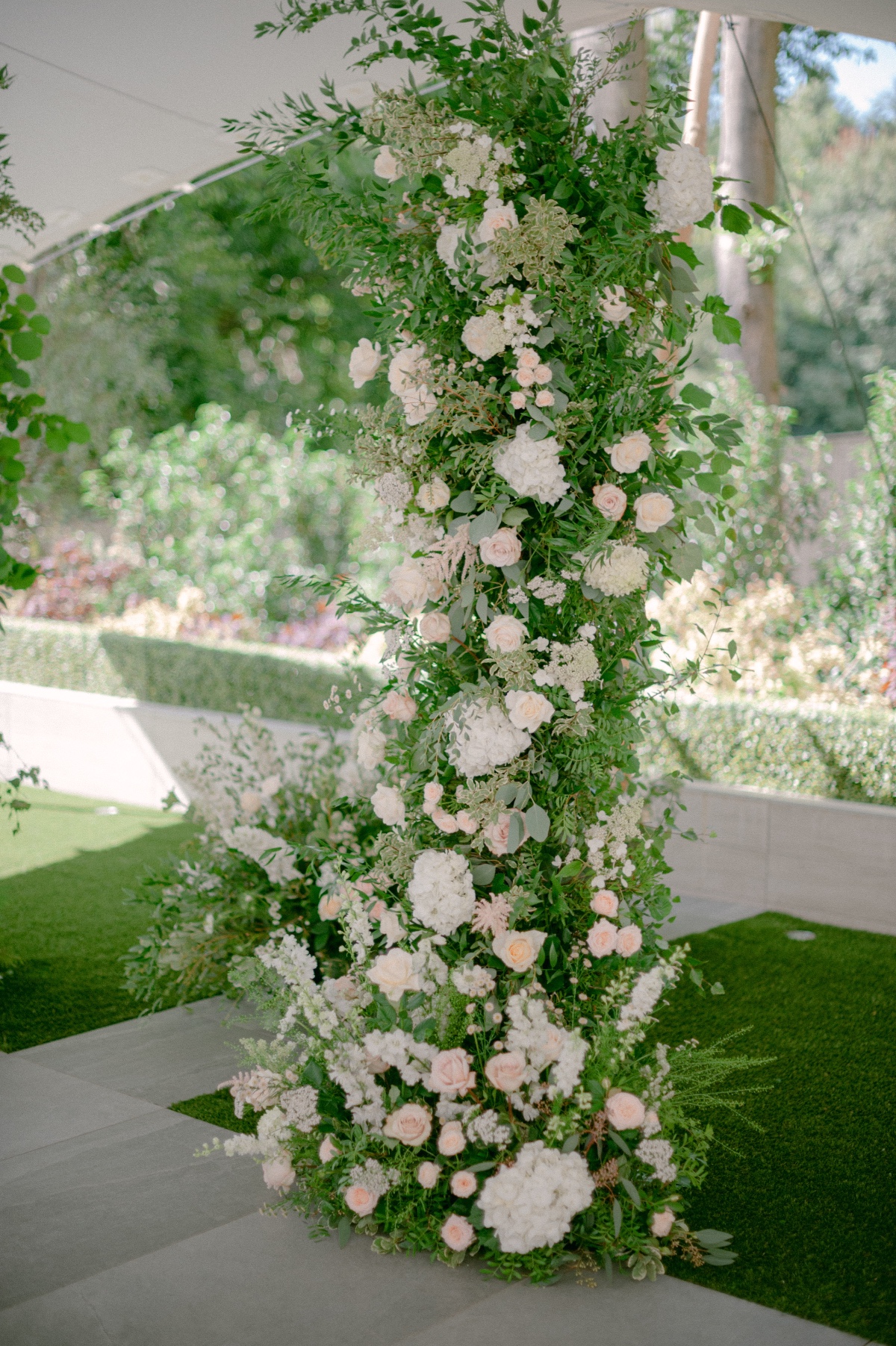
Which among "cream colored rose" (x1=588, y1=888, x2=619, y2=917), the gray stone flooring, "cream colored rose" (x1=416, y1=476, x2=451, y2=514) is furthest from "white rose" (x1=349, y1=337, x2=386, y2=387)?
the gray stone flooring

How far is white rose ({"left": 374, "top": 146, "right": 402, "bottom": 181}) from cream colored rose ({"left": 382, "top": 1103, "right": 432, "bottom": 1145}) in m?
1.89

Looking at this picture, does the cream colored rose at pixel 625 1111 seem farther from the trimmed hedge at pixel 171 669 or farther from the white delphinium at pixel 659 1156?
the trimmed hedge at pixel 171 669

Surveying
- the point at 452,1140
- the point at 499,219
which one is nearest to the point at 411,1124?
the point at 452,1140

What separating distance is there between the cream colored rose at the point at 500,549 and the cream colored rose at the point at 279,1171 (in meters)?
1.34

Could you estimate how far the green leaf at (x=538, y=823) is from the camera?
97.1 inches

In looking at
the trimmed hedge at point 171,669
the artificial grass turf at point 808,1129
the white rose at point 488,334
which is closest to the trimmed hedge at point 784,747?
the artificial grass turf at point 808,1129

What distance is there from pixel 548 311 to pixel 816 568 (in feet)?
15.5

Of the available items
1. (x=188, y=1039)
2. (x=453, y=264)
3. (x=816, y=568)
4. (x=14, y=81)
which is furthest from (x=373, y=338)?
(x=816, y=568)

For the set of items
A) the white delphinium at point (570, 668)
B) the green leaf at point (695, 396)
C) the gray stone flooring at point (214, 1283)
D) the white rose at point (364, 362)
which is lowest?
the gray stone flooring at point (214, 1283)

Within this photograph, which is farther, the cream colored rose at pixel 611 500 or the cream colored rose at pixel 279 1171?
the cream colored rose at pixel 279 1171

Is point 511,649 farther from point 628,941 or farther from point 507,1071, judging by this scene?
point 507,1071

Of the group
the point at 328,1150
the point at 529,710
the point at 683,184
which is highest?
the point at 683,184

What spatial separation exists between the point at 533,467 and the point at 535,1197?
1.39 meters

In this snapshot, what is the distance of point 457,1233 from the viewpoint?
2.40 metres
